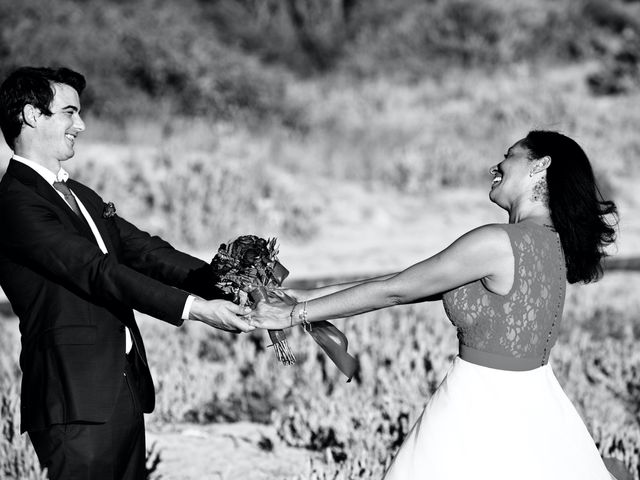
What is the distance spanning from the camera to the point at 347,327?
7.51 metres

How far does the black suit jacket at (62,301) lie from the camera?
10.00 feet

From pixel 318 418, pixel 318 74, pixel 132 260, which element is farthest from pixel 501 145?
pixel 132 260

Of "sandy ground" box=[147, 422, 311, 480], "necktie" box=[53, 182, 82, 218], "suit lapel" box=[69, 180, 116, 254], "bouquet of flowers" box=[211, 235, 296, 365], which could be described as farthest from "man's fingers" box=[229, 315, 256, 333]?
"sandy ground" box=[147, 422, 311, 480]

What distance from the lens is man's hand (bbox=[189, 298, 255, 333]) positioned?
3.23m

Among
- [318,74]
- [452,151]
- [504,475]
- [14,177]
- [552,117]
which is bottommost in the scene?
[504,475]

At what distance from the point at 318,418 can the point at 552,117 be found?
1579cm

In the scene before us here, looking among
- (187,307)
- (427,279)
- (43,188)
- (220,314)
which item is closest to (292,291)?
(220,314)

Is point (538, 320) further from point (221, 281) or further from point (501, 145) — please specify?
point (501, 145)

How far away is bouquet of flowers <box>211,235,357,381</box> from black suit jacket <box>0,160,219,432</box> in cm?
35

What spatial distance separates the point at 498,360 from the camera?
314cm

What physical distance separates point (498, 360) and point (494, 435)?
249mm

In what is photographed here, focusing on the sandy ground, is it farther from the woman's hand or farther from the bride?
the bride

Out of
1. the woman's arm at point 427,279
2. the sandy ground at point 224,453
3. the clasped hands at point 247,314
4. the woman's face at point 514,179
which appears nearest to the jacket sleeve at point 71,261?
the clasped hands at point 247,314

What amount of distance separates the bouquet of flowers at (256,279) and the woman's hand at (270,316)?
0.19ft
